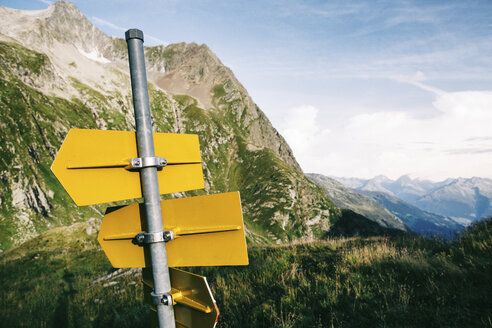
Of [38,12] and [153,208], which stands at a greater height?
[38,12]

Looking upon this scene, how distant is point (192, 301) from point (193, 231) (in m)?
0.63

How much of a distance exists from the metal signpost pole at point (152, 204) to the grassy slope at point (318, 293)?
2.70 meters

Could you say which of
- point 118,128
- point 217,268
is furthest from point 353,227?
point 118,128

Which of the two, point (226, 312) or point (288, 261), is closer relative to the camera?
point (226, 312)

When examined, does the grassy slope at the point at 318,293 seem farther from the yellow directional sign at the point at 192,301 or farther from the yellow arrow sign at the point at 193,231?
the yellow arrow sign at the point at 193,231

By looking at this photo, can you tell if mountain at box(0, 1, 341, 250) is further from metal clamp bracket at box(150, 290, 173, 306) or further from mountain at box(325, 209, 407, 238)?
metal clamp bracket at box(150, 290, 173, 306)

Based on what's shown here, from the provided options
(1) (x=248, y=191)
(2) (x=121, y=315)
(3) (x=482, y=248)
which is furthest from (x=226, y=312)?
(1) (x=248, y=191)

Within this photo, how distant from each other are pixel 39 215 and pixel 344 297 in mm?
44681

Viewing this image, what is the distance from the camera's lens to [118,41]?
18200cm

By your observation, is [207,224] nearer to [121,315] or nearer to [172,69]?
[121,315]

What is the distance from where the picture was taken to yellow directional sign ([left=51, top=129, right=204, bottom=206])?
6.75 feet

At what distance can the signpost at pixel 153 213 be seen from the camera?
6.93ft

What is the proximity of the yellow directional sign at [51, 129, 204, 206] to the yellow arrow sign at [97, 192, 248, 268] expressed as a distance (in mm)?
281

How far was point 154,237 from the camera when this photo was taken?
2.14 m
